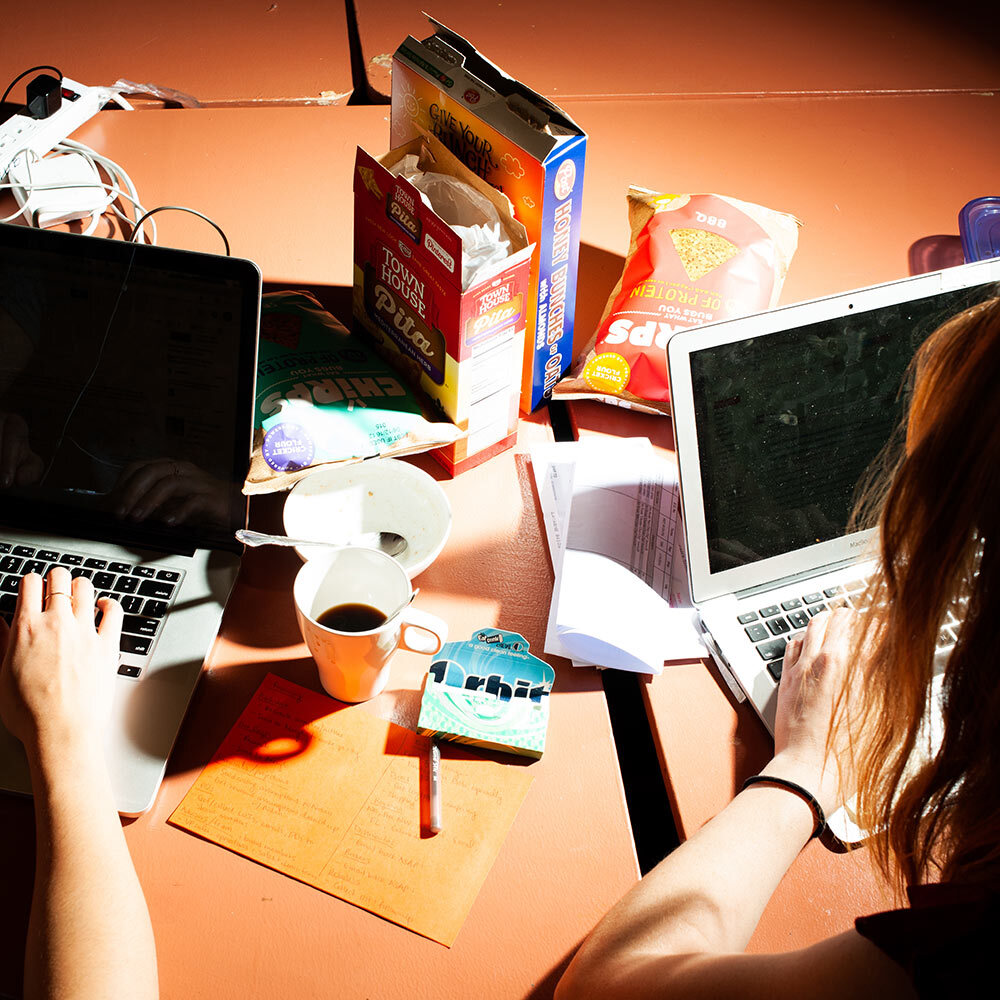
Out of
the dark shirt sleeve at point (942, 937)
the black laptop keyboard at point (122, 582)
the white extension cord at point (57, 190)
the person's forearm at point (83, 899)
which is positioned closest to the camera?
the dark shirt sleeve at point (942, 937)

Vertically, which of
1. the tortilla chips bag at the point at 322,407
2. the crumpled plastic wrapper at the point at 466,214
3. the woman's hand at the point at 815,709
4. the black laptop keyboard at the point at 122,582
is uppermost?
the crumpled plastic wrapper at the point at 466,214

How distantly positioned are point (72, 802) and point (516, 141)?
74 centimetres

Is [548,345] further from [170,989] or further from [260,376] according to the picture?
[170,989]

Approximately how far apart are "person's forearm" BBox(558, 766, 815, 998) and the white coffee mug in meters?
0.26

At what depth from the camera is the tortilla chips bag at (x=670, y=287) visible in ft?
3.60

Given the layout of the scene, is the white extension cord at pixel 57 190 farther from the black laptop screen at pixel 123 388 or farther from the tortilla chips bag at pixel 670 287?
the tortilla chips bag at pixel 670 287

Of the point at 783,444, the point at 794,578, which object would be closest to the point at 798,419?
the point at 783,444

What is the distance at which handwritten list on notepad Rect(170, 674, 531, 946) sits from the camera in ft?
2.33

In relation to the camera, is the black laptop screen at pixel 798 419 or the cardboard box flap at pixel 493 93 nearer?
the black laptop screen at pixel 798 419

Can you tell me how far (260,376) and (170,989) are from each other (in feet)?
1.99

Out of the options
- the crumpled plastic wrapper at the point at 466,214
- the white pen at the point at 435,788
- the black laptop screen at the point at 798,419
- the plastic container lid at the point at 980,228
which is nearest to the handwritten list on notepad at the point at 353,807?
the white pen at the point at 435,788

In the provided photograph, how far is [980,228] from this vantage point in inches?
53.6

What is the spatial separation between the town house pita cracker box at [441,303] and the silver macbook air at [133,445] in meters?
0.22

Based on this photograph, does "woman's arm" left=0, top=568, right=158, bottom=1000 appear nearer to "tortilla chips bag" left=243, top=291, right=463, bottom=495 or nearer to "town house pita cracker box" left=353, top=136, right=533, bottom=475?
"tortilla chips bag" left=243, top=291, right=463, bottom=495
